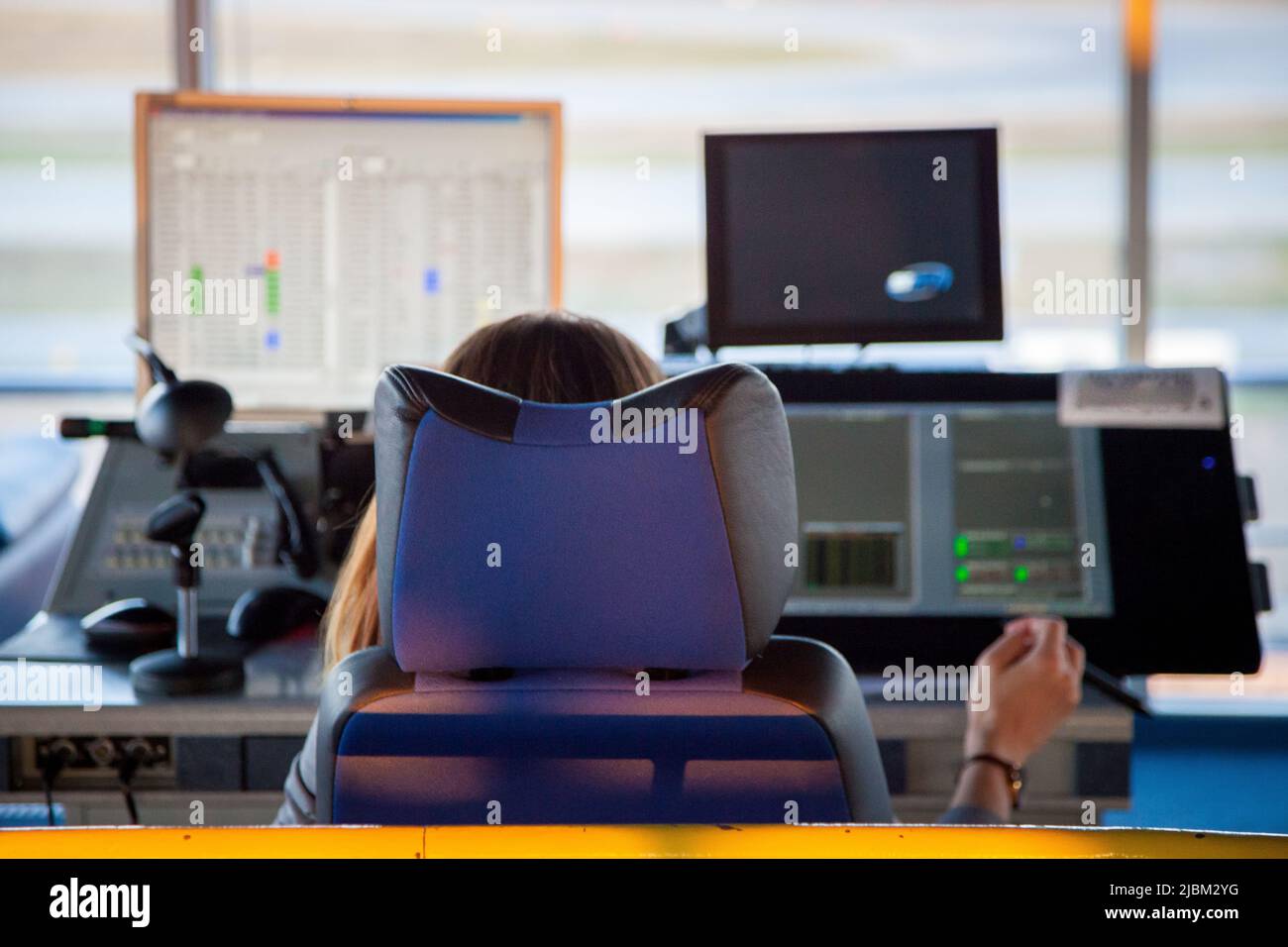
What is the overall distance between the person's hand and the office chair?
0.43m

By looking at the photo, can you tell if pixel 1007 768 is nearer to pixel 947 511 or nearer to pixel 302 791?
pixel 947 511

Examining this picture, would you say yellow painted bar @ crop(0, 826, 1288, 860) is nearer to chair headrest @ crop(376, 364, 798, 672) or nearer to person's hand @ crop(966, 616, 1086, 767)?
chair headrest @ crop(376, 364, 798, 672)

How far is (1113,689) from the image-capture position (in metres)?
1.41

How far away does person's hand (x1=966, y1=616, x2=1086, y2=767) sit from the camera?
4.12ft

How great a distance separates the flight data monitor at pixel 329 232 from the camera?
6.47 ft

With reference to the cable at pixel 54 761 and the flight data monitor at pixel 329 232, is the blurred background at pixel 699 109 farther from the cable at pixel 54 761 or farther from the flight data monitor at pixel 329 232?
the cable at pixel 54 761

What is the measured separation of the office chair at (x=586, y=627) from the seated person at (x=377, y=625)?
15cm

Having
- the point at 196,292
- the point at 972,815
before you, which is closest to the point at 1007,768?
the point at 972,815

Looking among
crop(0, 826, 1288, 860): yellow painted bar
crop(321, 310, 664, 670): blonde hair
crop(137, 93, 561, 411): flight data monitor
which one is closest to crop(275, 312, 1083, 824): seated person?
crop(321, 310, 664, 670): blonde hair

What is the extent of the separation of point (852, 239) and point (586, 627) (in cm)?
107

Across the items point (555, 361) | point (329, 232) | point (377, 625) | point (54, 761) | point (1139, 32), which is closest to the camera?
point (555, 361)
